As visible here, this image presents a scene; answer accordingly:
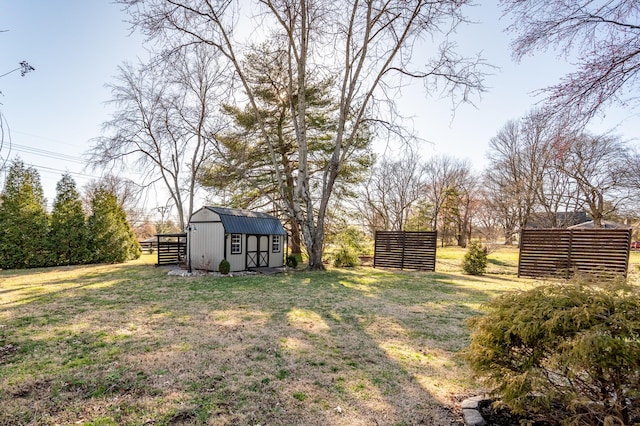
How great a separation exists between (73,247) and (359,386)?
15.8 meters

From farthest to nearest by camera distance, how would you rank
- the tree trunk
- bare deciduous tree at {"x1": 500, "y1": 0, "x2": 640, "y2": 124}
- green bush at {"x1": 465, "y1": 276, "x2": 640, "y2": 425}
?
the tree trunk < bare deciduous tree at {"x1": 500, "y1": 0, "x2": 640, "y2": 124} < green bush at {"x1": 465, "y1": 276, "x2": 640, "y2": 425}

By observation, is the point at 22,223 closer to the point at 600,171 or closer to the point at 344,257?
the point at 344,257

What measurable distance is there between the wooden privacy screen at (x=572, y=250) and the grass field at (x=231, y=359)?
620 cm

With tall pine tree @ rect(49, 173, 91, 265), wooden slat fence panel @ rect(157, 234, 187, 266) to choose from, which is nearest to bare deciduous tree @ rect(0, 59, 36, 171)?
wooden slat fence panel @ rect(157, 234, 187, 266)

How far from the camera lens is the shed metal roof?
37.1ft

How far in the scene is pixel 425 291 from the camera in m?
7.97

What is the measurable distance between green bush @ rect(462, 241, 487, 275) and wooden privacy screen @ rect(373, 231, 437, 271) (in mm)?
1244

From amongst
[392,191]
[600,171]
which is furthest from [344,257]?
[600,171]

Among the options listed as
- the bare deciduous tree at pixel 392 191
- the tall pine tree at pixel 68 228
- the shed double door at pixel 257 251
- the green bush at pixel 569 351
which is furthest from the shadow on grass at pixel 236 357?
the bare deciduous tree at pixel 392 191

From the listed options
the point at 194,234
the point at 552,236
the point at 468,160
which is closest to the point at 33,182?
the point at 194,234

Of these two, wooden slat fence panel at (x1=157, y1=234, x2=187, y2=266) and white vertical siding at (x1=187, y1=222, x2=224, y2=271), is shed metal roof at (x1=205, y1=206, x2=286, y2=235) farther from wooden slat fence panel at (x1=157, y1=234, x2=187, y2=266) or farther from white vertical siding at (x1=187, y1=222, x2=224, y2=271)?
wooden slat fence panel at (x1=157, y1=234, x2=187, y2=266)

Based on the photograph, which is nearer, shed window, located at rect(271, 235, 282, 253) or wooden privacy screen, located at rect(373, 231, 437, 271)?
wooden privacy screen, located at rect(373, 231, 437, 271)

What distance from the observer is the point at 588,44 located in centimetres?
306

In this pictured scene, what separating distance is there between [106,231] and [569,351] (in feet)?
57.6
